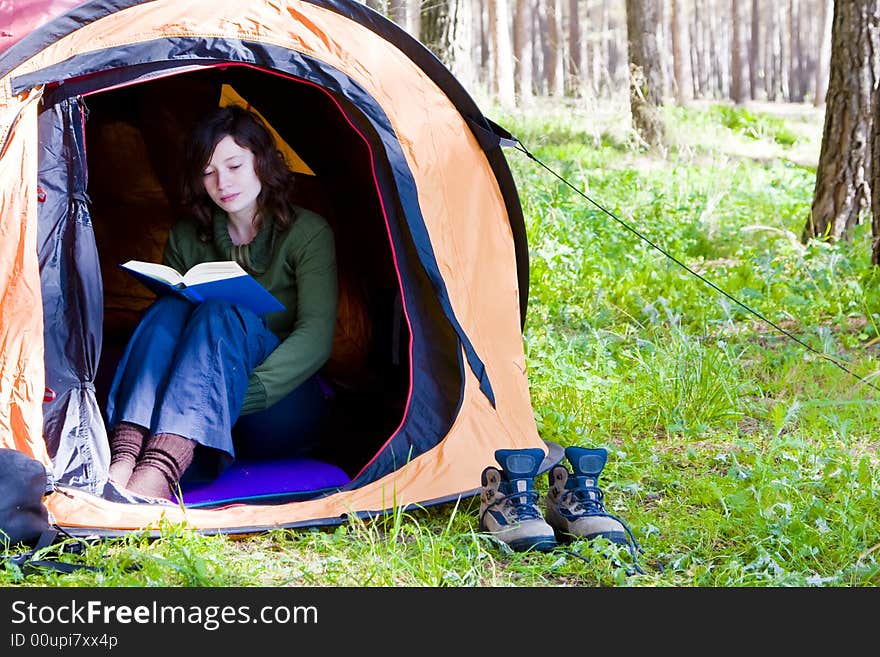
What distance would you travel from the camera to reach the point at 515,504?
97.0 inches

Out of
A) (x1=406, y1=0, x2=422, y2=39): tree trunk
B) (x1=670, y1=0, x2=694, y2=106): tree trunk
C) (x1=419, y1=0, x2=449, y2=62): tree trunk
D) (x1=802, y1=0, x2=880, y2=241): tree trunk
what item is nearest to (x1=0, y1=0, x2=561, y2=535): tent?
(x1=802, y1=0, x2=880, y2=241): tree trunk

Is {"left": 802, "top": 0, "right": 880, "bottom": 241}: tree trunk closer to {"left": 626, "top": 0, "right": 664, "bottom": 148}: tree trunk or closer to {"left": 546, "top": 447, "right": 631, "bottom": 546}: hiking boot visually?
{"left": 546, "top": 447, "right": 631, "bottom": 546}: hiking boot

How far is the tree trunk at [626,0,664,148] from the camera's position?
313 inches

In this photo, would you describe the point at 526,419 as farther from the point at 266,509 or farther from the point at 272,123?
the point at 272,123

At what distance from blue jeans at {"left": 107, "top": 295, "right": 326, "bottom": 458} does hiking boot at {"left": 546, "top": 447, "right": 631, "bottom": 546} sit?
2.78 ft

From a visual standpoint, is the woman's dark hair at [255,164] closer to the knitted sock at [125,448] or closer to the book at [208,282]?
the book at [208,282]

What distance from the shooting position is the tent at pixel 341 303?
243 centimetres

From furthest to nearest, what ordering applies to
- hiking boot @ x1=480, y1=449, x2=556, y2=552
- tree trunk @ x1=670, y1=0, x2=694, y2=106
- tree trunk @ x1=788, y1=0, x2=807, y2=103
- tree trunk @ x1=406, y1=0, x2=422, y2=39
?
tree trunk @ x1=788, y1=0, x2=807, y2=103, tree trunk @ x1=670, y1=0, x2=694, y2=106, tree trunk @ x1=406, y1=0, x2=422, y2=39, hiking boot @ x1=480, y1=449, x2=556, y2=552

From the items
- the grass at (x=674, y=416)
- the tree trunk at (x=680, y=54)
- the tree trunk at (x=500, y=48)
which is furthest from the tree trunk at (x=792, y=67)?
the grass at (x=674, y=416)

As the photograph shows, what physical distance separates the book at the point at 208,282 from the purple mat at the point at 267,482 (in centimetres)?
51

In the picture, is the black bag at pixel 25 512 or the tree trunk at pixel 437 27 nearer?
the black bag at pixel 25 512

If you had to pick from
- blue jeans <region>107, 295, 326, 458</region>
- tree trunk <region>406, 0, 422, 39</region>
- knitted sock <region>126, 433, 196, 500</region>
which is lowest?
knitted sock <region>126, 433, 196, 500</region>

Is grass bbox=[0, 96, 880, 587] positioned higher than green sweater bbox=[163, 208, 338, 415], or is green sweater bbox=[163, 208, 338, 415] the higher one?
green sweater bbox=[163, 208, 338, 415]
